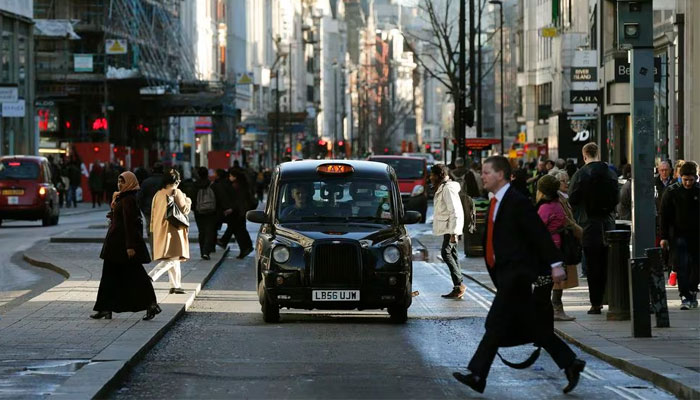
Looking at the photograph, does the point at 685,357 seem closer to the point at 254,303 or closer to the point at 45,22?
the point at 254,303

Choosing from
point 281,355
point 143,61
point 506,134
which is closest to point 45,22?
point 143,61

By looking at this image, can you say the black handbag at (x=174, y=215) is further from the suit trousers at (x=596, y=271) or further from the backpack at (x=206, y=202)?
the backpack at (x=206, y=202)

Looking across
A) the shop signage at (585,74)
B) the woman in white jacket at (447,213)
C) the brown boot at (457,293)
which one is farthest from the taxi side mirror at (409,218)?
the shop signage at (585,74)

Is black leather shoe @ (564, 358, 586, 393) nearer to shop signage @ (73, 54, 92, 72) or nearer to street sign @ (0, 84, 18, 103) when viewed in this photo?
street sign @ (0, 84, 18, 103)

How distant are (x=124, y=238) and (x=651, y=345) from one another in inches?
223

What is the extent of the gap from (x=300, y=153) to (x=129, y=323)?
12474 centimetres

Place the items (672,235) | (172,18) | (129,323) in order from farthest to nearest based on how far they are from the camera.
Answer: (172,18) → (672,235) → (129,323)

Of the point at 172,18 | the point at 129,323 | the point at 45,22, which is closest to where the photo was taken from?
the point at 129,323

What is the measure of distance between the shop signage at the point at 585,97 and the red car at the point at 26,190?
15194mm

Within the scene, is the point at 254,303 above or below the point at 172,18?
below

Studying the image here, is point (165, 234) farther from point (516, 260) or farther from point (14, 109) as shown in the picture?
point (14, 109)

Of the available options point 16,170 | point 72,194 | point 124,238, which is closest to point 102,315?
point 124,238

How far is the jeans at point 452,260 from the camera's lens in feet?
68.8

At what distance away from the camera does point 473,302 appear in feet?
66.7
